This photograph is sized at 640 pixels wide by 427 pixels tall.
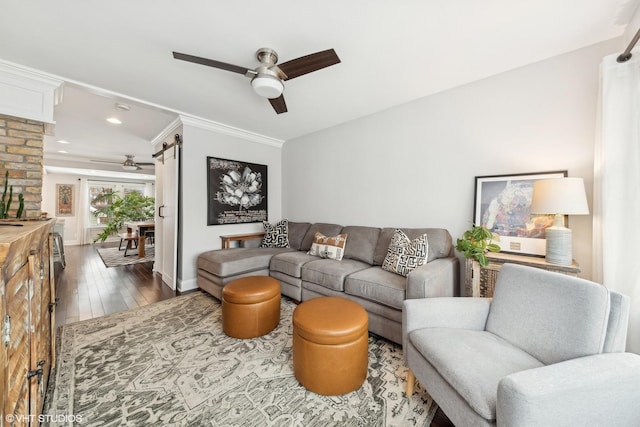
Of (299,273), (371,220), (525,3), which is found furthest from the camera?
(371,220)

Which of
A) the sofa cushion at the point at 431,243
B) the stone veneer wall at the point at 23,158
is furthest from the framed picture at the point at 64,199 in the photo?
the sofa cushion at the point at 431,243

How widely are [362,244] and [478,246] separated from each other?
1.23 m

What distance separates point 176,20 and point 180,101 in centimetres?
134

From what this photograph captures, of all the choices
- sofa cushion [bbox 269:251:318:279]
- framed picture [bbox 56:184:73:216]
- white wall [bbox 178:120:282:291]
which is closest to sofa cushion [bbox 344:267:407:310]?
sofa cushion [bbox 269:251:318:279]

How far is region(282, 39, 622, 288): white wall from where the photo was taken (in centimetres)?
188

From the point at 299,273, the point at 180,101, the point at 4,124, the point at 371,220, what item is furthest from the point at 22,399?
the point at 371,220

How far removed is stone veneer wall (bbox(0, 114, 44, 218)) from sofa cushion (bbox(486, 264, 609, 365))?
13.0ft

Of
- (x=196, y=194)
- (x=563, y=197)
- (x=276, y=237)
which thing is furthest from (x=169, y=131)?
(x=563, y=197)

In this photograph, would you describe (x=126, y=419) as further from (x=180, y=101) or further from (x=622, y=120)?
(x=622, y=120)

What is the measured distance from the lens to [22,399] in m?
0.92

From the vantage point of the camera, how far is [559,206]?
1590 millimetres

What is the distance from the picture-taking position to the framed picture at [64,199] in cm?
674

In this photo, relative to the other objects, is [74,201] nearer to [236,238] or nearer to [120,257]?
[120,257]

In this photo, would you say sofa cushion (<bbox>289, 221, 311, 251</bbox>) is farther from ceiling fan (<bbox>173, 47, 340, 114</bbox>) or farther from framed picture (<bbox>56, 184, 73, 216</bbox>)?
framed picture (<bbox>56, 184, 73, 216</bbox>)
